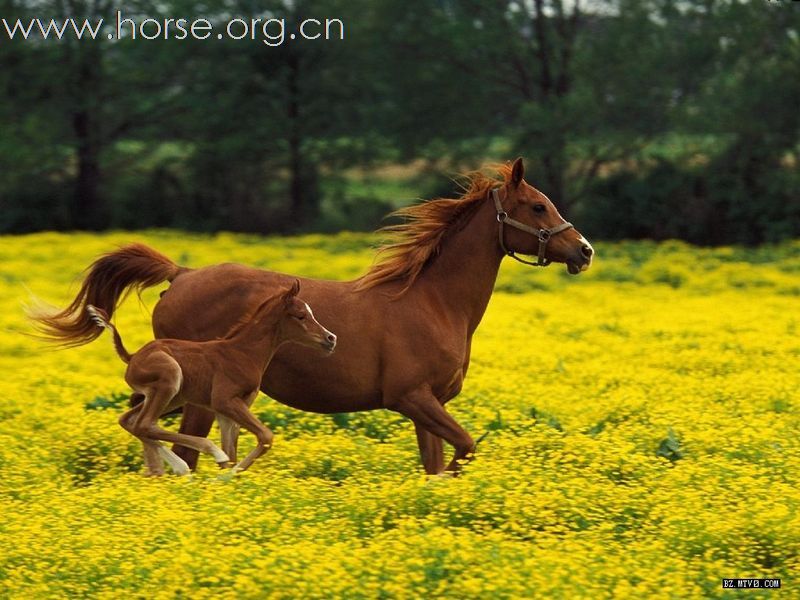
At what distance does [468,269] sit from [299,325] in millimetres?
1414

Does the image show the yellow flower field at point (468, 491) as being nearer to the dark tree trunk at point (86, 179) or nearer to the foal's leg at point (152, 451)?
the foal's leg at point (152, 451)

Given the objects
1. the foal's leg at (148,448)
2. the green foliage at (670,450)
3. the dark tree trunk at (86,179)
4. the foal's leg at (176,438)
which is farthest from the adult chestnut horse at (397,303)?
the dark tree trunk at (86,179)

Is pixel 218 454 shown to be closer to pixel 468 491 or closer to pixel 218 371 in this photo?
pixel 218 371

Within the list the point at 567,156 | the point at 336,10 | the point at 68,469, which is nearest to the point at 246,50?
the point at 336,10

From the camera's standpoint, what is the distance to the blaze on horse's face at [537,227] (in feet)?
31.6

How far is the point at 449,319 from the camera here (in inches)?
378

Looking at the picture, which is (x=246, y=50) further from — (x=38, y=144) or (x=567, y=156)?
(x=567, y=156)

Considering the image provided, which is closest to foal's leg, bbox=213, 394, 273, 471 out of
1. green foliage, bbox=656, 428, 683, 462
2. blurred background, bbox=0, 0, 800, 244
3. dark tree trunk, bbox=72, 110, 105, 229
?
green foliage, bbox=656, 428, 683, 462

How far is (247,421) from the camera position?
8.80 m

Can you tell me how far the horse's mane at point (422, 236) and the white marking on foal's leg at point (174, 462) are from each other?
1748mm

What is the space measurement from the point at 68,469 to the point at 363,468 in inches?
89.9

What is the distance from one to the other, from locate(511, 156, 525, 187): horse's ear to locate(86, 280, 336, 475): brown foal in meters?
1.73

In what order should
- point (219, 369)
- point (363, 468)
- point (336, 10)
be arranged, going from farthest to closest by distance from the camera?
point (336, 10), point (363, 468), point (219, 369)

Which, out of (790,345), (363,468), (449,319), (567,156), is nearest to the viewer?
(449,319)
